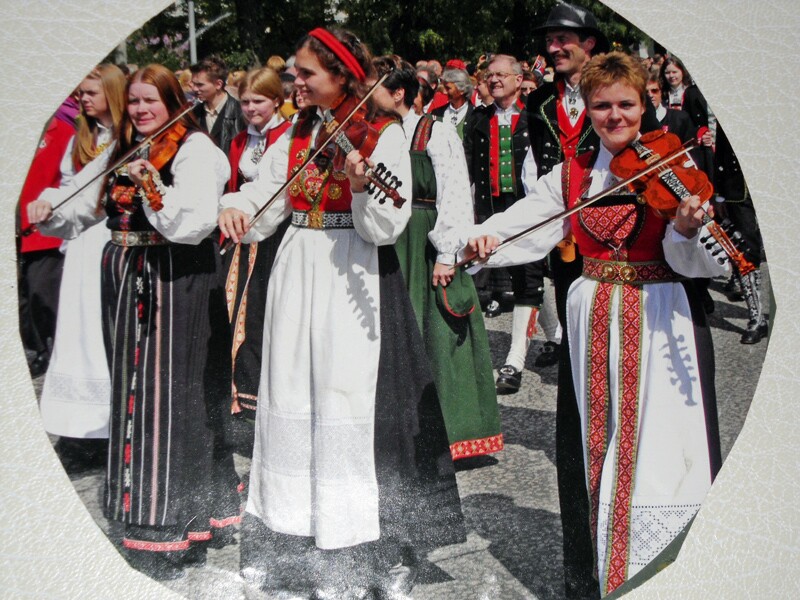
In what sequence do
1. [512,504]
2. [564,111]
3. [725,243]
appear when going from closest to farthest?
[725,243] → [564,111] → [512,504]

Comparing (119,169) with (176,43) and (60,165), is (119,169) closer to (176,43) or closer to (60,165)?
(60,165)

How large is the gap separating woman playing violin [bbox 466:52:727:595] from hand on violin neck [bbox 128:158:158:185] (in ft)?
2.33

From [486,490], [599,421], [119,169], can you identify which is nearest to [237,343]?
[119,169]

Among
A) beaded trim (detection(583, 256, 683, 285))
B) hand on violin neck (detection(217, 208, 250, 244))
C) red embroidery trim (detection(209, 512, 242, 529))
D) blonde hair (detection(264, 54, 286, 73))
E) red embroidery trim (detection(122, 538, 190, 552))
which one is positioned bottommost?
red embroidery trim (detection(122, 538, 190, 552))

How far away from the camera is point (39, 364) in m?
2.61

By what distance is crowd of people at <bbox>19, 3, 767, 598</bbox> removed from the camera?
2494 millimetres

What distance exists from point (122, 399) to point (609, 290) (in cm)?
111

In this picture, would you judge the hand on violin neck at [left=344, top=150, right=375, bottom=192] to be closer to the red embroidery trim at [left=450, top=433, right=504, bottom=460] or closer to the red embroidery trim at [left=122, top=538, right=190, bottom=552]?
the red embroidery trim at [left=450, top=433, right=504, bottom=460]

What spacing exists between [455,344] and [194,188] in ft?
2.17

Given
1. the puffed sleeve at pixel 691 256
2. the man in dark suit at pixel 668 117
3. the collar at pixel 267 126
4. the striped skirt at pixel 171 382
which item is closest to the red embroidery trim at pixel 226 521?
the striped skirt at pixel 171 382

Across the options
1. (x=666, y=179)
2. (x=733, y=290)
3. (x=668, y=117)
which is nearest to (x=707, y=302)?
(x=733, y=290)

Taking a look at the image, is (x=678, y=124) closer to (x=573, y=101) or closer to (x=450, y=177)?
(x=573, y=101)

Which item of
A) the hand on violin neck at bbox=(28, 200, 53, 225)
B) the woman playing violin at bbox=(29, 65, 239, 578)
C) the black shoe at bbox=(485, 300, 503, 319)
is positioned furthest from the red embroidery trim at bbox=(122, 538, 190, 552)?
the black shoe at bbox=(485, 300, 503, 319)

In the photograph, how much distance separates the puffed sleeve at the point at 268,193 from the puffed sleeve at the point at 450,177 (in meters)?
0.32
